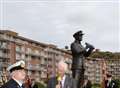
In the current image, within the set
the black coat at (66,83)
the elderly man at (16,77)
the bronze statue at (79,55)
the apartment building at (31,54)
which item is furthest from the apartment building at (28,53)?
the elderly man at (16,77)

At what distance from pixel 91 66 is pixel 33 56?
141 ft

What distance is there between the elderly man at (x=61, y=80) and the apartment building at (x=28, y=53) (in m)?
98.9

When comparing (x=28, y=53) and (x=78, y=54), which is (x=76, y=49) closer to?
(x=78, y=54)

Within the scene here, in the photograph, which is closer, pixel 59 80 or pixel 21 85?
pixel 21 85

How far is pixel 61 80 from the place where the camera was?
37.8 feet

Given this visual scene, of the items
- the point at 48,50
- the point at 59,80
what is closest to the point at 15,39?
the point at 48,50

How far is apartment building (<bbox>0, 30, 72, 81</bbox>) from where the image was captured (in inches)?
4759

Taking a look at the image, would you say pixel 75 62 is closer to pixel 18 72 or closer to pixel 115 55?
pixel 18 72

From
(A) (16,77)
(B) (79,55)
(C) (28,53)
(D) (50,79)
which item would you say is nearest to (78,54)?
(B) (79,55)

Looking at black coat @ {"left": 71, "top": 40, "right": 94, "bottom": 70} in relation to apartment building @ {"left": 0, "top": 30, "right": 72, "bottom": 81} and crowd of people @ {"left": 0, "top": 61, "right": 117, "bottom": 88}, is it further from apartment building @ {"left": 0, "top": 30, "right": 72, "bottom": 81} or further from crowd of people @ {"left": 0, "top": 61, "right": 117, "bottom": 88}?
apartment building @ {"left": 0, "top": 30, "right": 72, "bottom": 81}

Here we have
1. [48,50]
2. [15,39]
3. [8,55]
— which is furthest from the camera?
[48,50]

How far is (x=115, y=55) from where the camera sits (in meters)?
183

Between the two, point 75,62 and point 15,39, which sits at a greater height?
point 15,39

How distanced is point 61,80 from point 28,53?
125m
